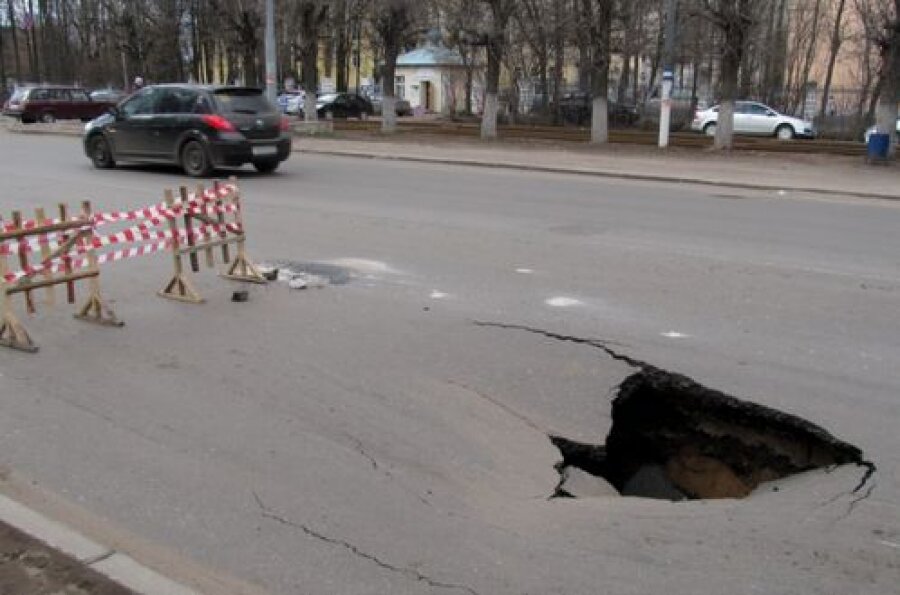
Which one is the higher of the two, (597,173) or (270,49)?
(270,49)

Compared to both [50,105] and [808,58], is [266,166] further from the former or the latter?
[808,58]

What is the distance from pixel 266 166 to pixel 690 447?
13.9m

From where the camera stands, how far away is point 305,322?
701cm

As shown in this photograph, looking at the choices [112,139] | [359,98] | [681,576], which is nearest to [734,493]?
[681,576]

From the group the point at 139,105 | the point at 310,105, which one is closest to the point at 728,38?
the point at 139,105

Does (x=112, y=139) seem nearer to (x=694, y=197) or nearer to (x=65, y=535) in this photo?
(x=694, y=197)

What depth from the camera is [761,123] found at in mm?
33594

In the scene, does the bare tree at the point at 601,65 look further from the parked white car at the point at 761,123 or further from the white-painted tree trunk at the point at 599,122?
the parked white car at the point at 761,123

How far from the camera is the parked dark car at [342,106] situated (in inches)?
1870

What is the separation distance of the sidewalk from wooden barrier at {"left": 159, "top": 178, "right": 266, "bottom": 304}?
11.7 meters

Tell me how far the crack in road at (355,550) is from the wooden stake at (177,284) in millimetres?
3822

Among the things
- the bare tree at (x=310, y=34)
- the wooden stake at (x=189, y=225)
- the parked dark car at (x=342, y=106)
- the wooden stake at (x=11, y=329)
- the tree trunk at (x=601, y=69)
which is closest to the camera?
the wooden stake at (x=11, y=329)

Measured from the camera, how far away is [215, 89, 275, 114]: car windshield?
661 inches

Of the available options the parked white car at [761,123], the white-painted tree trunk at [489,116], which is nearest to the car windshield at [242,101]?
the white-painted tree trunk at [489,116]
